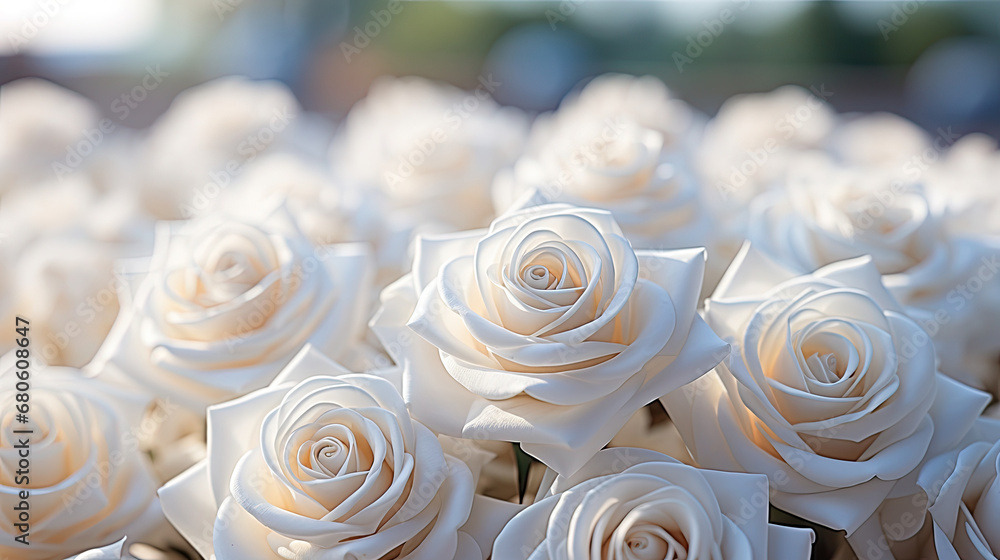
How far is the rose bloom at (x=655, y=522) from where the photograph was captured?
273 millimetres

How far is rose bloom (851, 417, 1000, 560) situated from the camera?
0.31 metres

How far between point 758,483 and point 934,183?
1.43ft

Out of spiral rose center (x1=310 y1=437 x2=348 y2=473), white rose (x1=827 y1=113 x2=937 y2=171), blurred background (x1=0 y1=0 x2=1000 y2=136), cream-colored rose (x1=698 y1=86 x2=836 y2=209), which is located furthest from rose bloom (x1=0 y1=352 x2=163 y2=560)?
blurred background (x1=0 y1=0 x2=1000 y2=136)

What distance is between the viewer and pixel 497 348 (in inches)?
11.2

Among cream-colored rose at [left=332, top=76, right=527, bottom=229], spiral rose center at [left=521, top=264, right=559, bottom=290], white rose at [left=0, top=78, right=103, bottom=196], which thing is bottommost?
cream-colored rose at [left=332, top=76, right=527, bottom=229]

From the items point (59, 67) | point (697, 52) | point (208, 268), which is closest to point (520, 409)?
point (208, 268)

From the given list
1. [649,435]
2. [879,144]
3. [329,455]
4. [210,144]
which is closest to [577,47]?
[879,144]

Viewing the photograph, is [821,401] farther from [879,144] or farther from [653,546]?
[879,144]

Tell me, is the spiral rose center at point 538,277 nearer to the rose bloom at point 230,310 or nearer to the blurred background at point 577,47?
the rose bloom at point 230,310

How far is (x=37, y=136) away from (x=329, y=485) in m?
0.58

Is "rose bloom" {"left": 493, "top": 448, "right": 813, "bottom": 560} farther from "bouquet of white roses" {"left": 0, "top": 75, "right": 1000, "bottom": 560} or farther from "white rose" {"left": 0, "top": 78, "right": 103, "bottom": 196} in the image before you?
"white rose" {"left": 0, "top": 78, "right": 103, "bottom": 196}

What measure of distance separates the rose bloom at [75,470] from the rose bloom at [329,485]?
0.05m

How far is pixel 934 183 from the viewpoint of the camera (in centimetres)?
60

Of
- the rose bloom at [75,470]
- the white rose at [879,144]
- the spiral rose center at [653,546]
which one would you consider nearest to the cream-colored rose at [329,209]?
the rose bloom at [75,470]
